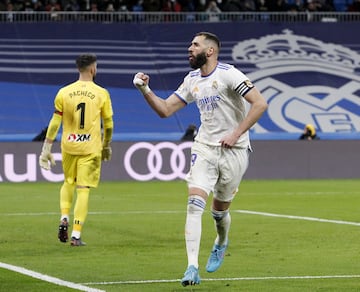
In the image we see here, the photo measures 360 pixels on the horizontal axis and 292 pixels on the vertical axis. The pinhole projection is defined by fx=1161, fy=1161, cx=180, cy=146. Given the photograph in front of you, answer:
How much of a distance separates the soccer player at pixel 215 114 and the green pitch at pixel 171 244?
824mm

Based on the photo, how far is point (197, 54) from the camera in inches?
436

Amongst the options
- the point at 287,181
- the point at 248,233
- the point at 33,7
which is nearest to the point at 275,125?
the point at 287,181

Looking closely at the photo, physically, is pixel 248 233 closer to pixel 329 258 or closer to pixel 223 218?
pixel 329 258

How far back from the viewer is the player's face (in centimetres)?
1106

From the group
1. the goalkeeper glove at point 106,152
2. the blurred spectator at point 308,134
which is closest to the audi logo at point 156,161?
the blurred spectator at point 308,134

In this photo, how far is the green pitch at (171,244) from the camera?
11.0m

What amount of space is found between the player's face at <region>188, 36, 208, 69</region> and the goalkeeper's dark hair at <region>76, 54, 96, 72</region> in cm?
380

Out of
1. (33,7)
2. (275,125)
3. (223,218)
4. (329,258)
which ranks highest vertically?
(223,218)

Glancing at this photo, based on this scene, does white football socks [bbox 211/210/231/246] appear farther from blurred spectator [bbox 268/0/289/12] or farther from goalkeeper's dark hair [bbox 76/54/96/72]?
blurred spectator [bbox 268/0/289/12]

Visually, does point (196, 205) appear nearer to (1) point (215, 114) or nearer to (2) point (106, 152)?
(1) point (215, 114)

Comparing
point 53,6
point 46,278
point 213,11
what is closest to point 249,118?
point 46,278

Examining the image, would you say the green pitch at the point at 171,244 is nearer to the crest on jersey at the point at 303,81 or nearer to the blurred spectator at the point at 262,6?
the crest on jersey at the point at 303,81

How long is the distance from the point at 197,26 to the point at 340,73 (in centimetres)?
507

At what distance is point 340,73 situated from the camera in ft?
128
